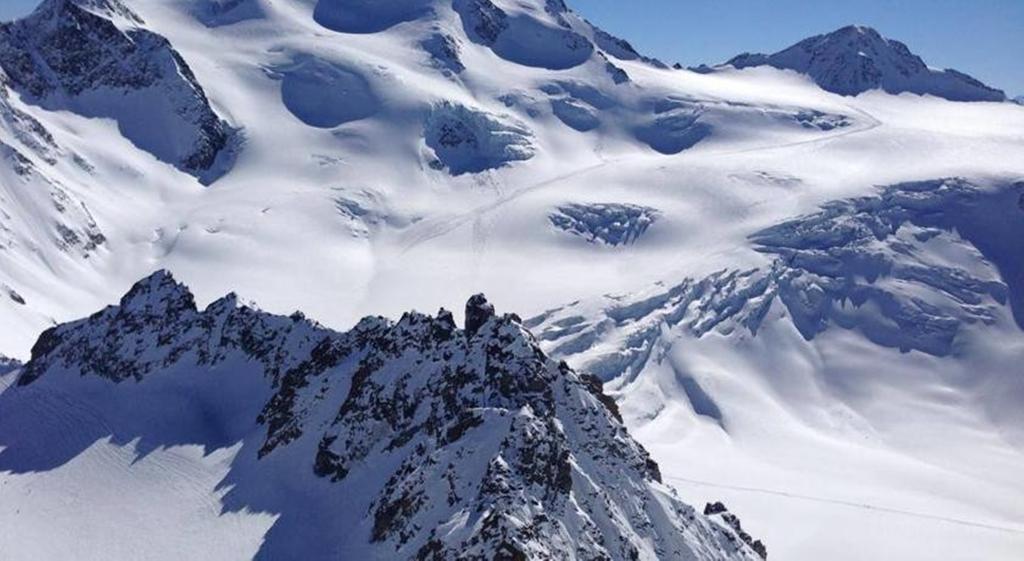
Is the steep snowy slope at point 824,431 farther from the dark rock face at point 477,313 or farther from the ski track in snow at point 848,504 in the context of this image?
the dark rock face at point 477,313

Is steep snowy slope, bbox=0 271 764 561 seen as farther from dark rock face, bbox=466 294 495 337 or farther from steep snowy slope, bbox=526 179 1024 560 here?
steep snowy slope, bbox=526 179 1024 560

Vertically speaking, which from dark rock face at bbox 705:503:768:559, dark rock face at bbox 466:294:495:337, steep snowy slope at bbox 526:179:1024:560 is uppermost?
dark rock face at bbox 466:294:495:337

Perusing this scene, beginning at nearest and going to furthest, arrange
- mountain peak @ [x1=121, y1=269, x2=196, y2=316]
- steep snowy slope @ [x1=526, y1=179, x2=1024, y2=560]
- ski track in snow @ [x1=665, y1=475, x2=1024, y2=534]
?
mountain peak @ [x1=121, y1=269, x2=196, y2=316]
steep snowy slope @ [x1=526, y1=179, x2=1024, y2=560]
ski track in snow @ [x1=665, y1=475, x2=1024, y2=534]

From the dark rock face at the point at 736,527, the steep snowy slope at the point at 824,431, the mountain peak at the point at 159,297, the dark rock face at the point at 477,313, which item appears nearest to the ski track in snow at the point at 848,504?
the steep snowy slope at the point at 824,431

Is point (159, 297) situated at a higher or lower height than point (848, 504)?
higher

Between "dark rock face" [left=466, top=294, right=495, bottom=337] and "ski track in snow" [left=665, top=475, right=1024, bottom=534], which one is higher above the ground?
"dark rock face" [left=466, top=294, right=495, bottom=337]

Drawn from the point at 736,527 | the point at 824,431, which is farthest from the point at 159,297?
the point at 824,431

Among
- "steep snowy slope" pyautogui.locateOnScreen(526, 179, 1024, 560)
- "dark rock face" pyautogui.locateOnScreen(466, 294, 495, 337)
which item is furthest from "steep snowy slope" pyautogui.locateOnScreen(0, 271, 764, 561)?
"steep snowy slope" pyautogui.locateOnScreen(526, 179, 1024, 560)

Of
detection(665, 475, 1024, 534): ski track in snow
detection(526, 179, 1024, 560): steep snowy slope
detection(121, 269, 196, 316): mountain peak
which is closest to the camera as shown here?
detection(121, 269, 196, 316): mountain peak

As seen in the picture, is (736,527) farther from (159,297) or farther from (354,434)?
(159,297)
